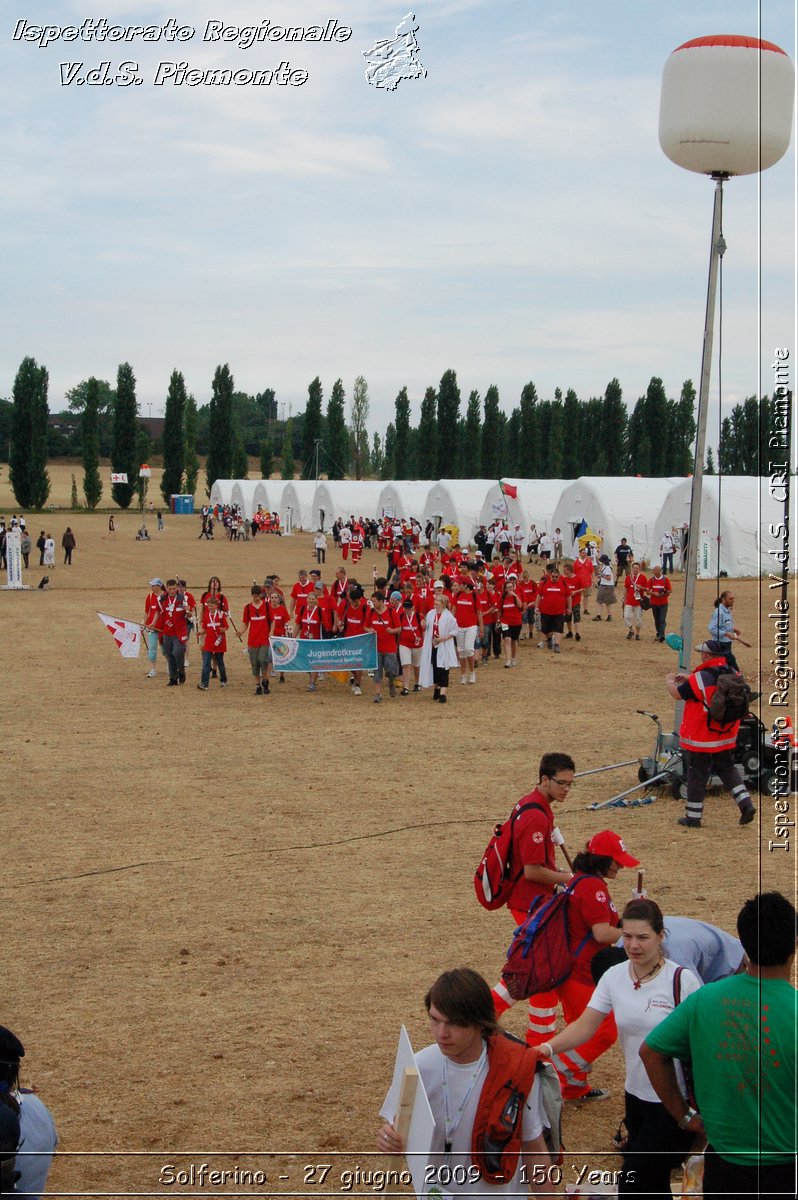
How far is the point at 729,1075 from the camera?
12.1 ft

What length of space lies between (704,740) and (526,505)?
43.1 metres

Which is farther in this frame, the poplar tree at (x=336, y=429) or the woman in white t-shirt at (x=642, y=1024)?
the poplar tree at (x=336, y=429)

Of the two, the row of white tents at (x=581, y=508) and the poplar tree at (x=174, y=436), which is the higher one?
the poplar tree at (x=174, y=436)

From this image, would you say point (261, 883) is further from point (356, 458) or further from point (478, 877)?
point (356, 458)

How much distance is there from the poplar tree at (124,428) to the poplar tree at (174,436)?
20.5ft

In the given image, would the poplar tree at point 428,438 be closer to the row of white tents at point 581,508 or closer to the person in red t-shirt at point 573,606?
the row of white tents at point 581,508

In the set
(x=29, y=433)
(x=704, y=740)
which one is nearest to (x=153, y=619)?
(x=704, y=740)

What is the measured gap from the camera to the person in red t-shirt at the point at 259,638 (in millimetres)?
19609

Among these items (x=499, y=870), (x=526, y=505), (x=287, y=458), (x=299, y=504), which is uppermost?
(x=287, y=458)

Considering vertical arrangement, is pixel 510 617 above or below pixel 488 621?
above

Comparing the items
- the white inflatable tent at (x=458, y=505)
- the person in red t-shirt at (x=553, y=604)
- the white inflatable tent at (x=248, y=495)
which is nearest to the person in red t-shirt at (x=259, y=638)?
the person in red t-shirt at (x=553, y=604)

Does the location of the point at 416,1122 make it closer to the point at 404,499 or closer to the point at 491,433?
the point at 404,499

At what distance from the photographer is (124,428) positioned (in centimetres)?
8100

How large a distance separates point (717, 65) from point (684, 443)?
66049 millimetres
